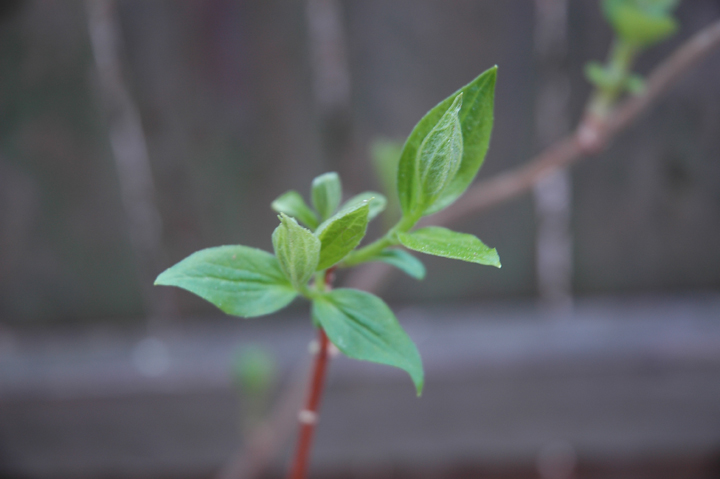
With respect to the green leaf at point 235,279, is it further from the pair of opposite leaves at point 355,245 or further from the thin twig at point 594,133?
the thin twig at point 594,133

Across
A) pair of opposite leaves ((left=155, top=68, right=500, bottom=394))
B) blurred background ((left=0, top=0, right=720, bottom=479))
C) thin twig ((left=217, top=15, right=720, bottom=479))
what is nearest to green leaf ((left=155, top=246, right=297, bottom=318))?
pair of opposite leaves ((left=155, top=68, right=500, bottom=394))

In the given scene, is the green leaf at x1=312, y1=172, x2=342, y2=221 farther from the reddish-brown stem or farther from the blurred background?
the blurred background

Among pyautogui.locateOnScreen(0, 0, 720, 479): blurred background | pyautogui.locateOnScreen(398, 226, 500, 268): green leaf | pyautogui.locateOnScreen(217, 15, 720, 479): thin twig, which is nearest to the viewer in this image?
pyautogui.locateOnScreen(398, 226, 500, 268): green leaf

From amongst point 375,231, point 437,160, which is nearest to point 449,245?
point 437,160

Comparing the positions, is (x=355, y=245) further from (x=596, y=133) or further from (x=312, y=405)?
(x=596, y=133)

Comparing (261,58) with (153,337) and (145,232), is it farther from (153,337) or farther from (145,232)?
(153,337)

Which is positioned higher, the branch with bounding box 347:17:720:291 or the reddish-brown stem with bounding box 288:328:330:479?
the branch with bounding box 347:17:720:291

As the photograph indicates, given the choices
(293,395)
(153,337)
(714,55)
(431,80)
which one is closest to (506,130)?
(431,80)
